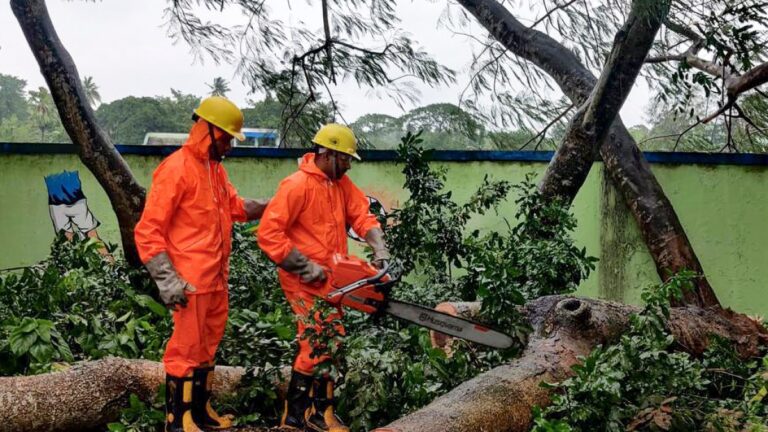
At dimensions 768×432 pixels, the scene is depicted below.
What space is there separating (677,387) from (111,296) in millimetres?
3908

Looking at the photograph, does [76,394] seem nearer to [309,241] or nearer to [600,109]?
[309,241]

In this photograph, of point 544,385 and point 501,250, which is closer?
point 544,385

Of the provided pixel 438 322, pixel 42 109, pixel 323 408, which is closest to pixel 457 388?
pixel 438 322

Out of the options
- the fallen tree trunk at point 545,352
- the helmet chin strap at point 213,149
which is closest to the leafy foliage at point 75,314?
the helmet chin strap at point 213,149

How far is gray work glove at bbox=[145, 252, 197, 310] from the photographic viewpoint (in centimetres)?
346

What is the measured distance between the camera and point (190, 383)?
11.9 ft

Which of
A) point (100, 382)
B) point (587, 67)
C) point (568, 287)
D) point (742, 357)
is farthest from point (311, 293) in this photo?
point (587, 67)

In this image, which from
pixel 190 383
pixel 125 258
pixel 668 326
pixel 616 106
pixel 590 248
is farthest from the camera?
pixel 590 248

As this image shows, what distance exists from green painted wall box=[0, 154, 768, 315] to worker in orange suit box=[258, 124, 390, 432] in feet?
11.9

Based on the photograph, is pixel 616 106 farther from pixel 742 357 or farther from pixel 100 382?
pixel 100 382

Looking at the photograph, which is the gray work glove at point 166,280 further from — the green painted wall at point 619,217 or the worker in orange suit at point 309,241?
the green painted wall at point 619,217

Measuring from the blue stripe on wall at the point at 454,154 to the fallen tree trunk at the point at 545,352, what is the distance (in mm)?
2175

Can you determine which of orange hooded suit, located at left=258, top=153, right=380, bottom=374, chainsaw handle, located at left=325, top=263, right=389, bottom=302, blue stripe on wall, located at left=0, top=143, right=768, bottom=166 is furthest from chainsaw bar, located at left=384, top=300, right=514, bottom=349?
blue stripe on wall, located at left=0, top=143, right=768, bottom=166

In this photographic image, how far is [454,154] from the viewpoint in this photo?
25.0 ft
